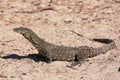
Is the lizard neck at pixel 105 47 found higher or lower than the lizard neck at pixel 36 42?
lower

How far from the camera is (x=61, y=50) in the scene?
1055 cm

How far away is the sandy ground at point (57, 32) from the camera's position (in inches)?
384

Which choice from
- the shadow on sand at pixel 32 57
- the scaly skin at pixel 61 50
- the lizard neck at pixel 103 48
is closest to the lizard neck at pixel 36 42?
the scaly skin at pixel 61 50

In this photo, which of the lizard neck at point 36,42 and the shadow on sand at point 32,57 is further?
the shadow on sand at point 32,57

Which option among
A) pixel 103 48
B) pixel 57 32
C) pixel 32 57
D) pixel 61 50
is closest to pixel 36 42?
pixel 32 57

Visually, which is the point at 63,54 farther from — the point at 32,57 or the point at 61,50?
the point at 32,57

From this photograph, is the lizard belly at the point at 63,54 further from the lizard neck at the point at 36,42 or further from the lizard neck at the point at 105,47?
the lizard neck at the point at 105,47

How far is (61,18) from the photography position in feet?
43.1

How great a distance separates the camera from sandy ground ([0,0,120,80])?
9750 mm

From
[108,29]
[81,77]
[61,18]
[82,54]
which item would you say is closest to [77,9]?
[61,18]

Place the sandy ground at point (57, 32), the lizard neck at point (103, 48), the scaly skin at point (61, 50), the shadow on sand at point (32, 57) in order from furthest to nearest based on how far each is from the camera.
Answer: the lizard neck at point (103, 48) → the shadow on sand at point (32, 57) → the scaly skin at point (61, 50) → the sandy ground at point (57, 32)

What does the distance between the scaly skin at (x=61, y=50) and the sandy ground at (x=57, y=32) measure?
14 centimetres

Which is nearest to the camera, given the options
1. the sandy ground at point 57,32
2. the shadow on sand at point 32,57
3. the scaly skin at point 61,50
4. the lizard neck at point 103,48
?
the sandy ground at point 57,32

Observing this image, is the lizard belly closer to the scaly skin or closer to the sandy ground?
the scaly skin
